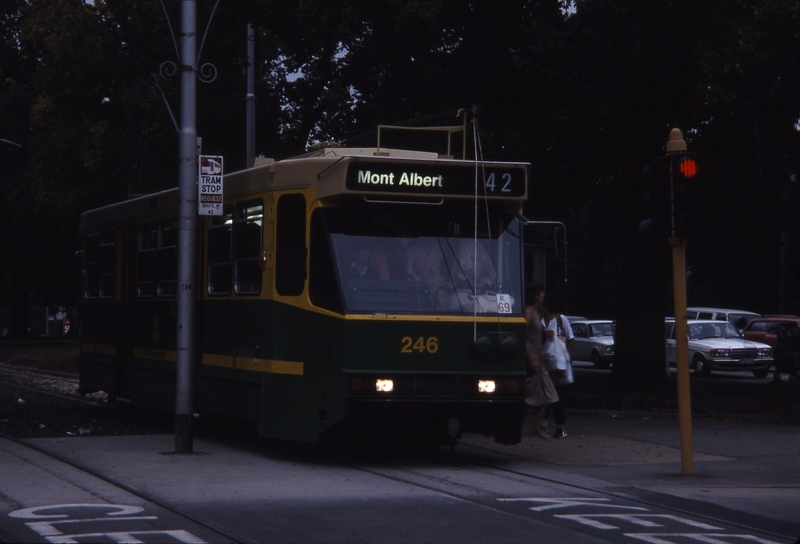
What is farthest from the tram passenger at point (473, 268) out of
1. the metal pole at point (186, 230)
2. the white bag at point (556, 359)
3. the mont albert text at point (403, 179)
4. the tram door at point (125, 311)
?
the tram door at point (125, 311)

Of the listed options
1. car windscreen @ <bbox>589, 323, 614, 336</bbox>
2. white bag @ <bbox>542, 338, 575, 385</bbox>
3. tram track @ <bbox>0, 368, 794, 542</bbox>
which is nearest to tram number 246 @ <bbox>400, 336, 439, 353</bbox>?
tram track @ <bbox>0, 368, 794, 542</bbox>

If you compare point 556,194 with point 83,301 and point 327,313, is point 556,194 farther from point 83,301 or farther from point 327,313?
point 327,313

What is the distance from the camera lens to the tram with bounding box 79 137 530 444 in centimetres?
1111

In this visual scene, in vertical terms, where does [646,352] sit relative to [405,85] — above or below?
below

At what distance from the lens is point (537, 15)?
69.0 feet

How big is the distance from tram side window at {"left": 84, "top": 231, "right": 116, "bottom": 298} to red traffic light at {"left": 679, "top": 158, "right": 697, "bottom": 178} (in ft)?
28.4

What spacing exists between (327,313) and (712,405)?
32.6 feet

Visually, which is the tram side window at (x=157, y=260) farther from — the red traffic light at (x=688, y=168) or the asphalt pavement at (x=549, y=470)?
the red traffic light at (x=688, y=168)

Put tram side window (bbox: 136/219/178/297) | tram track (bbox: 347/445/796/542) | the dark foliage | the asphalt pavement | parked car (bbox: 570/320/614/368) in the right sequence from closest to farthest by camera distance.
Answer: tram track (bbox: 347/445/796/542)
the asphalt pavement
tram side window (bbox: 136/219/178/297)
the dark foliage
parked car (bbox: 570/320/614/368)

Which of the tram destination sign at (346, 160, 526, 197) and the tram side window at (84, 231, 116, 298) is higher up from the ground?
the tram destination sign at (346, 160, 526, 197)

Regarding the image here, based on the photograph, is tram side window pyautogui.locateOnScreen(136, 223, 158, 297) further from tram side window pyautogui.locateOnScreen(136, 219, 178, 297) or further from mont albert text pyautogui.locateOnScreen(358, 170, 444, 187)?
mont albert text pyautogui.locateOnScreen(358, 170, 444, 187)

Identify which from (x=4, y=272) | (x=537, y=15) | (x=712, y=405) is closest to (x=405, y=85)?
(x=537, y=15)

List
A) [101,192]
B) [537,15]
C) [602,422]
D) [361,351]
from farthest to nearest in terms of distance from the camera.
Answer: [101,192] < [537,15] < [602,422] < [361,351]

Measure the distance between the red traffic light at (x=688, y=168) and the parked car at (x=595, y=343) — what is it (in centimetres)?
2789
